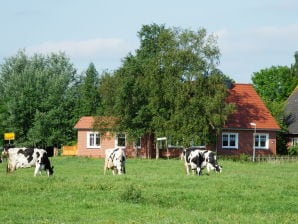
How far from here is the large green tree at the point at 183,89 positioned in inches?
2381

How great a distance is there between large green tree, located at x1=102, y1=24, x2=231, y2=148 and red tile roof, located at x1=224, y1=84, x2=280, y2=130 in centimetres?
555

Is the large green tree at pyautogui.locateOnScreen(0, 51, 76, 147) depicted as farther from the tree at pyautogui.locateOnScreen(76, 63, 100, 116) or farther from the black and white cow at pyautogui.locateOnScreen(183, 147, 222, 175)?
the black and white cow at pyautogui.locateOnScreen(183, 147, 222, 175)

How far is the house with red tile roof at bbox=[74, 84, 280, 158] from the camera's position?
2645 inches

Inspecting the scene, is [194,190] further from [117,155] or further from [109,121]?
[109,121]

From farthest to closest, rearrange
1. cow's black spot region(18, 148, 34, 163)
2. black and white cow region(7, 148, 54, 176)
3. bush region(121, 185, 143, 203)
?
1. cow's black spot region(18, 148, 34, 163)
2. black and white cow region(7, 148, 54, 176)
3. bush region(121, 185, 143, 203)

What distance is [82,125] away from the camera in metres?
70.8

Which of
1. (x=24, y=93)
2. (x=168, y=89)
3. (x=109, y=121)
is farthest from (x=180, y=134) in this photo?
(x=24, y=93)

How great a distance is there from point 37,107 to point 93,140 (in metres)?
11.3

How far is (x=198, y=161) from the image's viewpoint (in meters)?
34.3

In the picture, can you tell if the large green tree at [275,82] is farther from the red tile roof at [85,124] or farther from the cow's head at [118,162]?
the cow's head at [118,162]

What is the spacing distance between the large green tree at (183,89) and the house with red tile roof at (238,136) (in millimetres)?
4763

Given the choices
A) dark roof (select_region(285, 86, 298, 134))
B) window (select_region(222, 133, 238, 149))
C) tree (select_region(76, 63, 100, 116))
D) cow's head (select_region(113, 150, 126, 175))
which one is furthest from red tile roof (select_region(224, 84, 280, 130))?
cow's head (select_region(113, 150, 126, 175))

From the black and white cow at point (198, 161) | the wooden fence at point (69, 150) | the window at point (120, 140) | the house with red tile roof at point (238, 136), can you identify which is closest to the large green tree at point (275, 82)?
the house with red tile roof at point (238, 136)

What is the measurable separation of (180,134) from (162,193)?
38.5 meters
